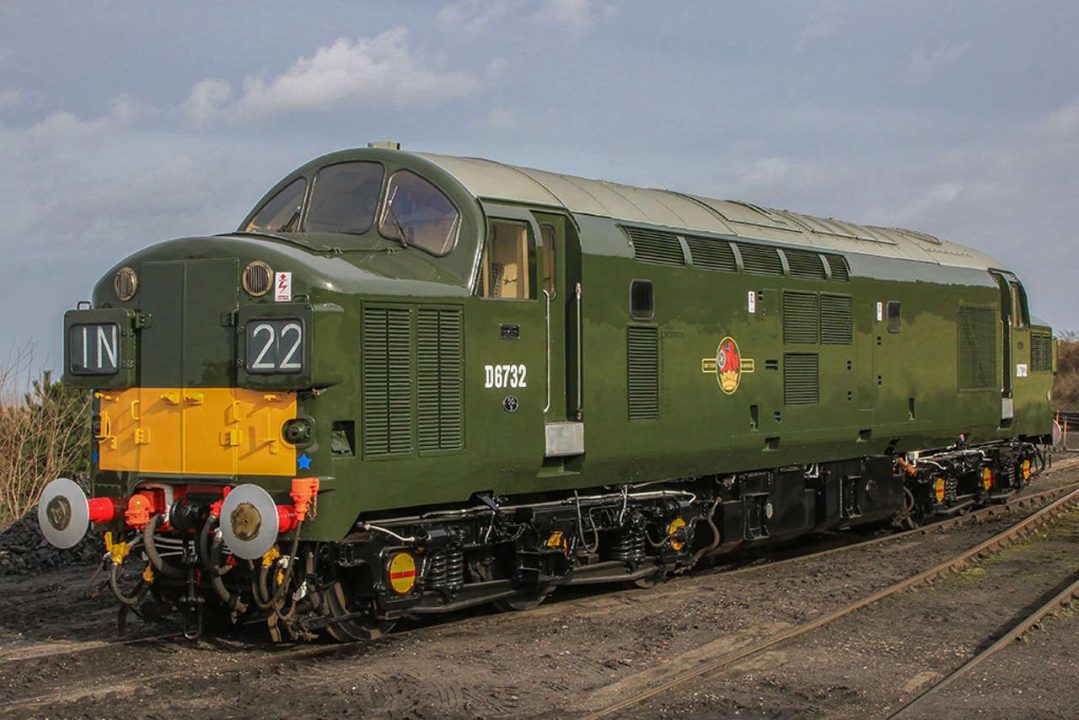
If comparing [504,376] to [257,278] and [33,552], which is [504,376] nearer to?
[257,278]

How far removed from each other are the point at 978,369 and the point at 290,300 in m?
12.3

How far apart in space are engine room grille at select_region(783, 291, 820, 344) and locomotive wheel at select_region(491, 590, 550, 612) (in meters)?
4.53

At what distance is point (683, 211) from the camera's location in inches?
514

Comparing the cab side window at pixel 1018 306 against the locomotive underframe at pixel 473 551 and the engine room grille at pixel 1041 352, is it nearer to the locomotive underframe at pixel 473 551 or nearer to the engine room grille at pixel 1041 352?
the engine room grille at pixel 1041 352

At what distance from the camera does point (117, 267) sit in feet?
32.1

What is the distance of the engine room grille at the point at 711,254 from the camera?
12.5m

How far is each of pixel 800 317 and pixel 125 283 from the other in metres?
7.58

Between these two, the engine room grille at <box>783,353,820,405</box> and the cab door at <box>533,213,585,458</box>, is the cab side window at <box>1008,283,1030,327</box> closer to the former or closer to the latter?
the engine room grille at <box>783,353,820,405</box>

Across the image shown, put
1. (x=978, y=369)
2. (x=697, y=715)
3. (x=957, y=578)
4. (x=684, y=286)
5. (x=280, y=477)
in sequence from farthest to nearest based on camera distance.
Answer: (x=978, y=369), (x=957, y=578), (x=684, y=286), (x=280, y=477), (x=697, y=715)

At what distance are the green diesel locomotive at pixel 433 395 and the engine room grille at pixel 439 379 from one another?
0.07 feet

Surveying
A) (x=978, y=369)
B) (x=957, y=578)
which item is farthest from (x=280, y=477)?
(x=978, y=369)

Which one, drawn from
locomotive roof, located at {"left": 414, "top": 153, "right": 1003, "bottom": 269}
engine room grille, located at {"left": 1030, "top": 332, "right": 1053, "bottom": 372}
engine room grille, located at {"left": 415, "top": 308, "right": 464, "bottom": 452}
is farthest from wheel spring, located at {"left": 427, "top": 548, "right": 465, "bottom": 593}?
engine room grille, located at {"left": 1030, "top": 332, "right": 1053, "bottom": 372}

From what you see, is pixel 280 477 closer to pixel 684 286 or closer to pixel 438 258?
pixel 438 258

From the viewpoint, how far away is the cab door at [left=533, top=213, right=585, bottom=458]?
1062cm
